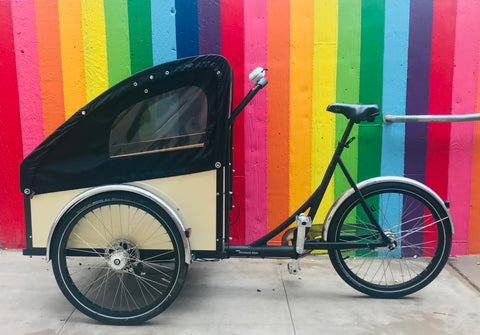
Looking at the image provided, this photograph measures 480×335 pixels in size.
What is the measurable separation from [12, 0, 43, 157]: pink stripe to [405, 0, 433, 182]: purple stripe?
3152mm

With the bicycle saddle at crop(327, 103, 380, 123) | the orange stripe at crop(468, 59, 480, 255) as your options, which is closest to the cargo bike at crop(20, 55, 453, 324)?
the bicycle saddle at crop(327, 103, 380, 123)

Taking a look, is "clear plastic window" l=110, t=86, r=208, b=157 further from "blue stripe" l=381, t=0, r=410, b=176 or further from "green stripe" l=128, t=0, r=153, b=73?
"blue stripe" l=381, t=0, r=410, b=176

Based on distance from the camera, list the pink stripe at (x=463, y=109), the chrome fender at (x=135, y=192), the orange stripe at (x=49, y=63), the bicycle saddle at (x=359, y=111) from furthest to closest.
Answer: the orange stripe at (x=49, y=63)
the pink stripe at (x=463, y=109)
the bicycle saddle at (x=359, y=111)
the chrome fender at (x=135, y=192)

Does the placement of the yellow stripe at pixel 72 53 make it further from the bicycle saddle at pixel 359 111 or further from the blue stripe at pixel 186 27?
the bicycle saddle at pixel 359 111

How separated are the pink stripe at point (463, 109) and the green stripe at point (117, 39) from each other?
2.75 metres

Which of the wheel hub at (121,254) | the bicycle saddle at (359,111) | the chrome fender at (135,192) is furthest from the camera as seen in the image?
the bicycle saddle at (359,111)

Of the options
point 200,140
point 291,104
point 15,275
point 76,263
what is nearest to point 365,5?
point 291,104

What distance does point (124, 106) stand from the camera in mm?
2895

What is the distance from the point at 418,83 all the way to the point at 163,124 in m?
2.21

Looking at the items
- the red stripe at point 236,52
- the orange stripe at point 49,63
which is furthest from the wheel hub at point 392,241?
the orange stripe at point 49,63

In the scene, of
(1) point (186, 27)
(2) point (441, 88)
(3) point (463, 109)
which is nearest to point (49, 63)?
(1) point (186, 27)

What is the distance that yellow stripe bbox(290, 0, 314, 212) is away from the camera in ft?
12.4

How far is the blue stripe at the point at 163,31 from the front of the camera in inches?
149

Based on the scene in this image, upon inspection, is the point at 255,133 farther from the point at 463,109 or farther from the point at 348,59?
the point at 463,109
